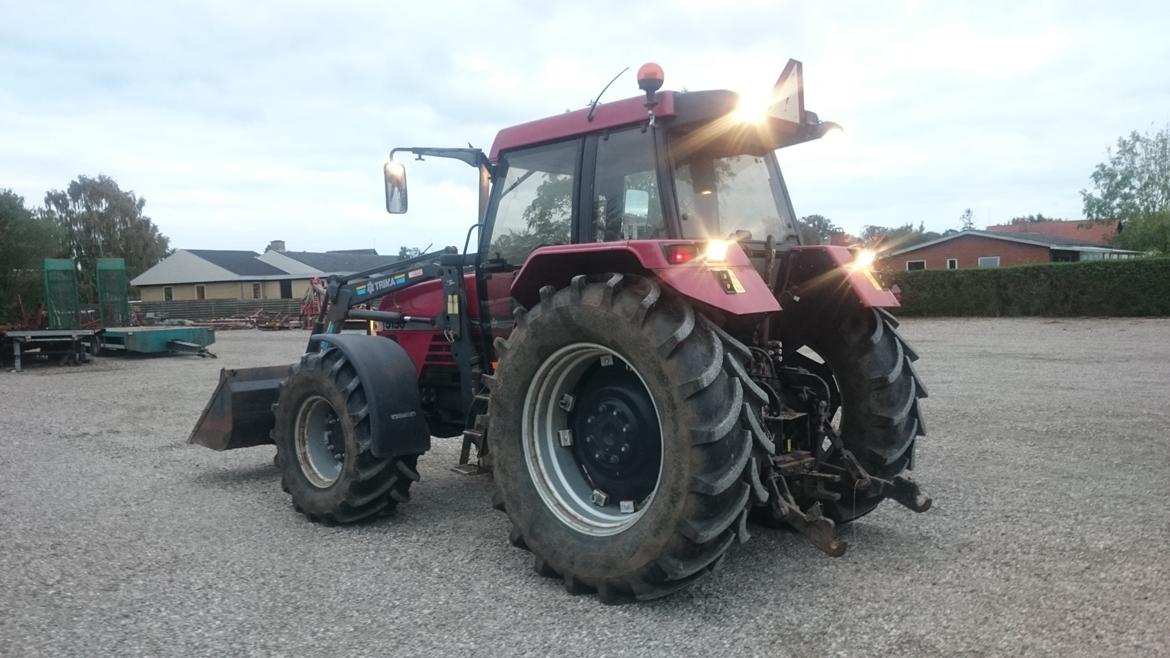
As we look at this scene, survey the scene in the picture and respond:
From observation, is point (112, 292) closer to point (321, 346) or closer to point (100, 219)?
point (321, 346)

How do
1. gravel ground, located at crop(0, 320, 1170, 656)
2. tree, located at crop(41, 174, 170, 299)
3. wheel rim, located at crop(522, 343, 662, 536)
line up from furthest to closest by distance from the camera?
tree, located at crop(41, 174, 170, 299)
wheel rim, located at crop(522, 343, 662, 536)
gravel ground, located at crop(0, 320, 1170, 656)

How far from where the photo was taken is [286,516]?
5719mm

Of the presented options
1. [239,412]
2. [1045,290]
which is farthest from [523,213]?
[1045,290]

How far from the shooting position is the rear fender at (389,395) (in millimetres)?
5152

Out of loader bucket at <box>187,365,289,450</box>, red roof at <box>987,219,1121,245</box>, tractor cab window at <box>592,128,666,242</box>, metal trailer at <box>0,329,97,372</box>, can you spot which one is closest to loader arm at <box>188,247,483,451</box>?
loader bucket at <box>187,365,289,450</box>

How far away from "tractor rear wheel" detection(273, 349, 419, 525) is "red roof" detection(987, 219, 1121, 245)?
54443 millimetres

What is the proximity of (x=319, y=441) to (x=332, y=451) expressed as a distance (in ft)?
0.41

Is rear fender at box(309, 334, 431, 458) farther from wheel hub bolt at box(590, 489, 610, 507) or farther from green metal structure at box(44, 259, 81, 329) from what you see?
green metal structure at box(44, 259, 81, 329)

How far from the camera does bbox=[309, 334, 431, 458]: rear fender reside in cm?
515

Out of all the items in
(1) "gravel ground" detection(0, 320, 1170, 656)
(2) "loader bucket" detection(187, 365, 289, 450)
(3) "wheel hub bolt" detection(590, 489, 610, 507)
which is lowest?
(1) "gravel ground" detection(0, 320, 1170, 656)

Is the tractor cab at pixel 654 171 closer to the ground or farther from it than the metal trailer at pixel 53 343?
farther from it

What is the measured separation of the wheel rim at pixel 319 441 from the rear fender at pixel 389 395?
51 cm

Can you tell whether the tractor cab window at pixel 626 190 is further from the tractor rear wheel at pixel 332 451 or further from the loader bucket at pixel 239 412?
the loader bucket at pixel 239 412

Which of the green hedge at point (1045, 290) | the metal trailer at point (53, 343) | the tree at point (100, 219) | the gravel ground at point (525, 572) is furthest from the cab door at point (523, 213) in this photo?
the tree at point (100, 219)
